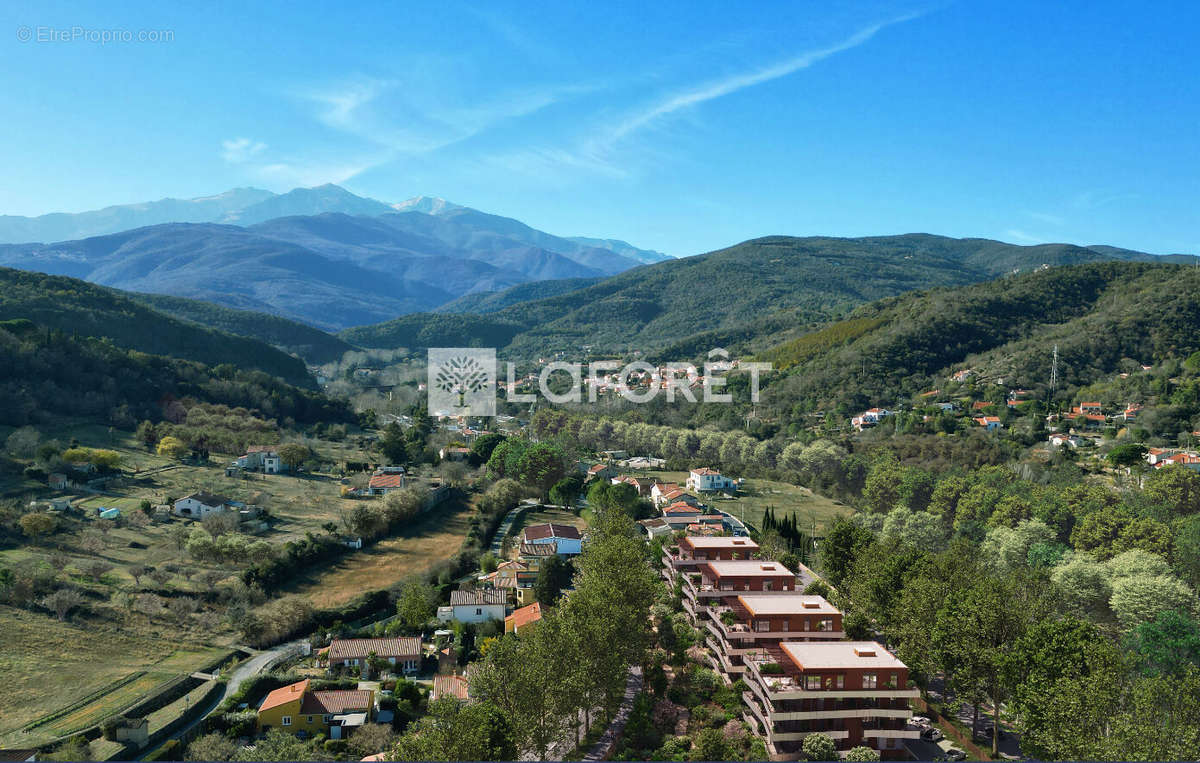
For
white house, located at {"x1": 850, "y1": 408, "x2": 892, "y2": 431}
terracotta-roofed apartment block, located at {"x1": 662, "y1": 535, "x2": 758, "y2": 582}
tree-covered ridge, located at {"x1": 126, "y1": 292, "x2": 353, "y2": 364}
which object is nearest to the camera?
terracotta-roofed apartment block, located at {"x1": 662, "y1": 535, "x2": 758, "y2": 582}

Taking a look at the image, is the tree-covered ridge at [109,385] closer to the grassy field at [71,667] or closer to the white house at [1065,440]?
the grassy field at [71,667]

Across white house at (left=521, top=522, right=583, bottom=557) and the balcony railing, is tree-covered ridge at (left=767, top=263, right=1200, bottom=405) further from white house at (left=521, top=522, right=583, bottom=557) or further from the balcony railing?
the balcony railing

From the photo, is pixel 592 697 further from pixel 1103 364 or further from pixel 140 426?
pixel 1103 364

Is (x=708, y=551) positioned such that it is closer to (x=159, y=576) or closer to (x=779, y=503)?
(x=779, y=503)

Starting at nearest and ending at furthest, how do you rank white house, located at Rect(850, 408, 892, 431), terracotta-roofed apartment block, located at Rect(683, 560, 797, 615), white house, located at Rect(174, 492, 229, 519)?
terracotta-roofed apartment block, located at Rect(683, 560, 797, 615) → white house, located at Rect(174, 492, 229, 519) → white house, located at Rect(850, 408, 892, 431)

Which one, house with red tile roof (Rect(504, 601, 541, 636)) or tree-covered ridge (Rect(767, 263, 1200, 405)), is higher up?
tree-covered ridge (Rect(767, 263, 1200, 405))

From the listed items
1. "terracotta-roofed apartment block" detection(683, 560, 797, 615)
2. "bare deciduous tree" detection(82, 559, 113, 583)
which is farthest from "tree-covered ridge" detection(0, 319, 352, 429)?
"terracotta-roofed apartment block" detection(683, 560, 797, 615)

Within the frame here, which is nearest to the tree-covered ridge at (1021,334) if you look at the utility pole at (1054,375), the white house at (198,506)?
the utility pole at (1054,375)
